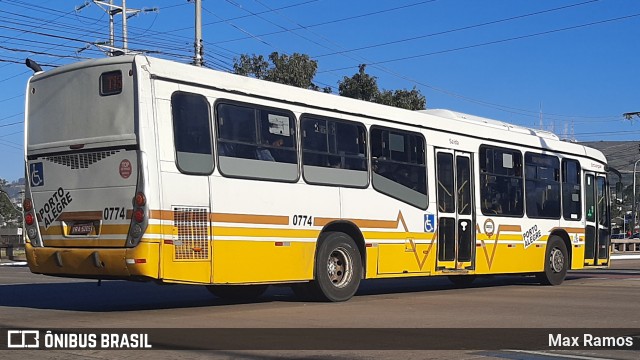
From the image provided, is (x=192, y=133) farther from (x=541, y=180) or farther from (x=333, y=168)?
(x=541, y=180)

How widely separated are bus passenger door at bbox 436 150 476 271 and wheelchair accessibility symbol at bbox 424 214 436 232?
238 mm

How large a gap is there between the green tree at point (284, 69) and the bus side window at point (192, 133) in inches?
1106

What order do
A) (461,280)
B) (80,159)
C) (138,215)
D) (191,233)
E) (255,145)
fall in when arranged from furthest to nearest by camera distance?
(461,280) → (255,145) → (80,159) → (191,233) → (138,215)

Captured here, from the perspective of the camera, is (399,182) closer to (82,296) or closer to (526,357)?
(82,296)

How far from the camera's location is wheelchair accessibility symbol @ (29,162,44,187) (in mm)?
11883

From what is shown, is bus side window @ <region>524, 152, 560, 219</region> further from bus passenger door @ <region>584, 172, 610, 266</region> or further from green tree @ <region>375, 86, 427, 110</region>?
green tree @ <region>375, 86, 427, 110</region>

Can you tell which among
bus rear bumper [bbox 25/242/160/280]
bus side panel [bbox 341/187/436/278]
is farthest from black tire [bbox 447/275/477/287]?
bus rear bumper [bbox 25/242/160/280]

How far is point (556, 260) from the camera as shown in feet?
62.7

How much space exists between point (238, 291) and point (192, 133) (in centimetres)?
408

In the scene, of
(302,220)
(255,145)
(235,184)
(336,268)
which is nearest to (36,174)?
(235,184)

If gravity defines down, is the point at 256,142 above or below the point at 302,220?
above

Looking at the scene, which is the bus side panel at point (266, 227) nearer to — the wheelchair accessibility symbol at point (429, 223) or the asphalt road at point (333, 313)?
the asphalt road at point (333, 313)

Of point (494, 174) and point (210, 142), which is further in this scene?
point (494, 174)

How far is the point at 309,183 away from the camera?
13.0 metres
